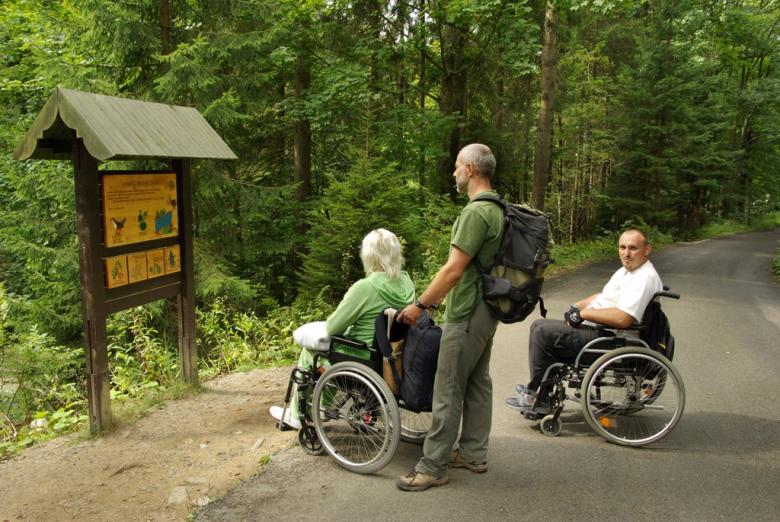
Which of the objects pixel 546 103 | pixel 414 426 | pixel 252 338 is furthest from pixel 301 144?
pixel 414 426

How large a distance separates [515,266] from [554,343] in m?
1.24

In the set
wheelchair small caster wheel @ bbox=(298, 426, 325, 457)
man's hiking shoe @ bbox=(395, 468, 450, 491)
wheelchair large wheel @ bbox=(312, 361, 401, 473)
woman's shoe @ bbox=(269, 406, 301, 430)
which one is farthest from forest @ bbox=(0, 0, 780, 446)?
man's hiking shoe @ bbox=(395, 468, 450, 491)

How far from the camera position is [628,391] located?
4371mm

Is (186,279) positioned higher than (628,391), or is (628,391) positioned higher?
(186,279)

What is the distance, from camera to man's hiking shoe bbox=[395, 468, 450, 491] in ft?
11.8

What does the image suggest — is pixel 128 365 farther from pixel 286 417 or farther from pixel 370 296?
pixel 370 296

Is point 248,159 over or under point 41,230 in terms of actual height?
over

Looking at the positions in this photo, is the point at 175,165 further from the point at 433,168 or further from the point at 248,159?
the point at 433,168

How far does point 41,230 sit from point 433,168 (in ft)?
41.5

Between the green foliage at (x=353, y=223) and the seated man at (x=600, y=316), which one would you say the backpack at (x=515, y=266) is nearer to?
the seated man at (x=600, y=316)

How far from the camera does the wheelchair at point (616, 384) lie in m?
4.15

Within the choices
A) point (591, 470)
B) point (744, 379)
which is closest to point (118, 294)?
point (591, 470)

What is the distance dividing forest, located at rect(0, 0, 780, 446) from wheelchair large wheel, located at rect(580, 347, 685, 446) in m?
3.88

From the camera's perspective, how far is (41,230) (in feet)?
29.4
